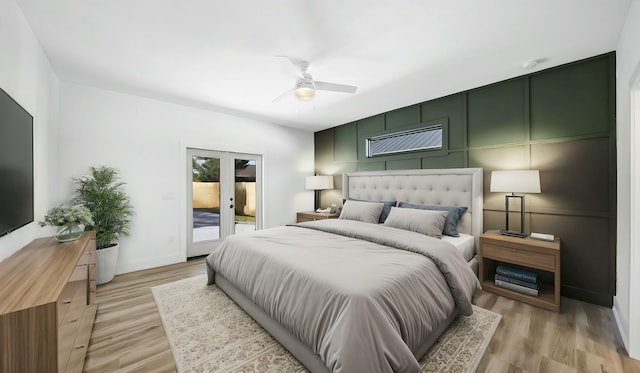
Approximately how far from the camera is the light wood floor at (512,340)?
1706mm

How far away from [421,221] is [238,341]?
2.31 meters

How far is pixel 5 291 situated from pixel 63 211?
1197mm

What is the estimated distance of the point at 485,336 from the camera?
1987 mm

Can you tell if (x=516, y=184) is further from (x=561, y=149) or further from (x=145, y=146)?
(x=145, y=146)

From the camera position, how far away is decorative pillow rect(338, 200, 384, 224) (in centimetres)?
371

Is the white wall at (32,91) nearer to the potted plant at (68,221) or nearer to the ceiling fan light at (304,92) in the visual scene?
the potted plant at (68,221)

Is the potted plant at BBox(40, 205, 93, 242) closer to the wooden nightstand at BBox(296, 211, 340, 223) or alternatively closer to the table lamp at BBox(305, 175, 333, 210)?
the wooden nightstand at BBox(296, 211, 340, 223)

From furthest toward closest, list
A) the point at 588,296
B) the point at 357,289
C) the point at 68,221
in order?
1. the point at 588,296
2. the point at 68,221
3. the point at 357,289

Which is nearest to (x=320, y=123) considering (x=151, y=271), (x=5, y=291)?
(x=151, y=271)

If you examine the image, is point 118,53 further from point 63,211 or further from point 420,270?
point 420,270

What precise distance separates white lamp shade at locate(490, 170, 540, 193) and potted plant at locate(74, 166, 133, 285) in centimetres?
457

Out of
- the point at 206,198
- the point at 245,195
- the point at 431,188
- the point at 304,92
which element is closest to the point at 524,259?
the point at 431,188

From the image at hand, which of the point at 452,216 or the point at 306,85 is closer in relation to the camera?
the point at 306,85

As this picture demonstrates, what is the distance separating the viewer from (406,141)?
13.7ft
